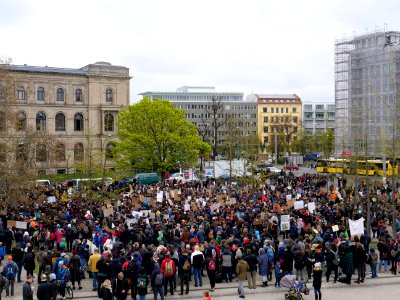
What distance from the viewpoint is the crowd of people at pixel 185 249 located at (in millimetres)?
17078

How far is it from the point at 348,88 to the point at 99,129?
3538 centimetres

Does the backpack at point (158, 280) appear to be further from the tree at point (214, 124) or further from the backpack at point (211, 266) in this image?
the tree at point (214, 124)

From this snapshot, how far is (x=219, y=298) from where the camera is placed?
57.2 ft

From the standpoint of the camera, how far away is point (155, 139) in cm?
5584

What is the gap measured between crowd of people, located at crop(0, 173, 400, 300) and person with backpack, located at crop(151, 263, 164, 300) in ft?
0.10

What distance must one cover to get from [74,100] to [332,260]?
61.3m

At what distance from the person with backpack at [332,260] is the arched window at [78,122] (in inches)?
2398

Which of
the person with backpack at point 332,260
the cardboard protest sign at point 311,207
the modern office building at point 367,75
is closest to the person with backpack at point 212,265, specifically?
the person with backpack at point 332,260

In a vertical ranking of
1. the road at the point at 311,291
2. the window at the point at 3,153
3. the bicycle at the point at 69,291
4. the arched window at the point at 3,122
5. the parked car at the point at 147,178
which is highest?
the arched window at the point at 3,122

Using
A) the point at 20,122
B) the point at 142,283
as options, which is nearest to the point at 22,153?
the point at 20,122

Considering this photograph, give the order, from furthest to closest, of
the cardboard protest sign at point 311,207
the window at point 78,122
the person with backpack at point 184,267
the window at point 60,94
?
the window at point 78,122 → the window at point 60,94 → the cardboard protest sign at point 311,207 → the person with backpack at point 184,267

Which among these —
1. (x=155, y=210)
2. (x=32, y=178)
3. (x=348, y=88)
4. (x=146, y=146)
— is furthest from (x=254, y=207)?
(x=348, y=88)

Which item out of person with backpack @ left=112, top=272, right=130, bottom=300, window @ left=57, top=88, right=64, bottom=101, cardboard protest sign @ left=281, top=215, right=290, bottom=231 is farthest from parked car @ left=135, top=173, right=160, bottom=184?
person with backpack @ left=112, top=272, right=130, bottom=300

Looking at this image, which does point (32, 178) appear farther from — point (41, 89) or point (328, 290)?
point (41, 89)
